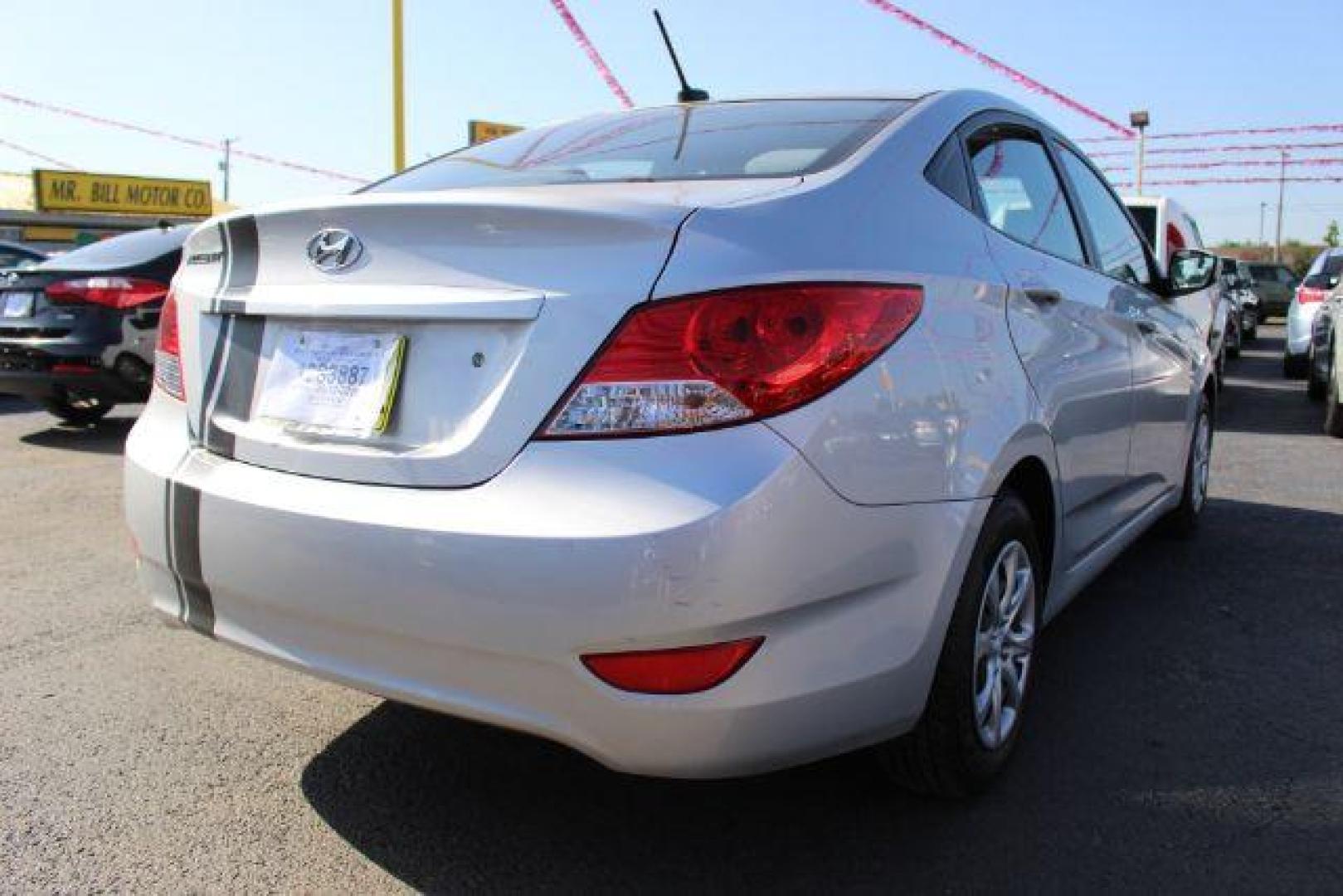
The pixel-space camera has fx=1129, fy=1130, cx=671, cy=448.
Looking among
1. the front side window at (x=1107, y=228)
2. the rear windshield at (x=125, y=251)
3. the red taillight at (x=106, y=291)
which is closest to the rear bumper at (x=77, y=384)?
the red taillight at (x=106, y=291)

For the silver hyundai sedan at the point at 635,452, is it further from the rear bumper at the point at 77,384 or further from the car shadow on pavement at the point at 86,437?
the car shadow on pavement at the point at 86,437

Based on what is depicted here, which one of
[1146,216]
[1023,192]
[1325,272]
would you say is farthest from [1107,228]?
[1325,272]

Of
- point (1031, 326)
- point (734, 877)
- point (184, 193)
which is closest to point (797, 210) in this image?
point (1031, 326)

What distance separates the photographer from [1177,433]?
439cm

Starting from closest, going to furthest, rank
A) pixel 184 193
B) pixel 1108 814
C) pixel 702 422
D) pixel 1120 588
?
pixel 702 422 → pixel 1108 814 → pixel 1120 588 → pixel 184 193

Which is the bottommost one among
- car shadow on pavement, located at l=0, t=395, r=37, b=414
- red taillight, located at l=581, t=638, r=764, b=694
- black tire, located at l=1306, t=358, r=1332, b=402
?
car shadow on pavement, located at l=0, t=395, r=37, b=414

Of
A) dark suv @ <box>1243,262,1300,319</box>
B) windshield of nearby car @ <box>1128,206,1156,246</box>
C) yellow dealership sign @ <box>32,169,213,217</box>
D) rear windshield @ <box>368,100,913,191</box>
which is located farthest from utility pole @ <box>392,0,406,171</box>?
yellow dealership sign @ <box>32,169,213,217</box>

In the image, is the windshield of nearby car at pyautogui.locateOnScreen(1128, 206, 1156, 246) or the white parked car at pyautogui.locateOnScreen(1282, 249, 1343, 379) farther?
the white parked car at pyautogui.locateOnScreen(1282, 249, 1343, 379)

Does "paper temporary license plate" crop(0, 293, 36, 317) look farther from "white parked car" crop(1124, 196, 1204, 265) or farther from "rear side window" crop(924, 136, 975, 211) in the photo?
"white parked car" crop(1124, 196, 1204, 265)

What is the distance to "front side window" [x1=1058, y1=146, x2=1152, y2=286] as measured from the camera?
12.2ft

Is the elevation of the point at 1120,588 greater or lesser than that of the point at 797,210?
lesser

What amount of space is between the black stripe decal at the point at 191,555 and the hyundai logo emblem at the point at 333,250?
1.74ft

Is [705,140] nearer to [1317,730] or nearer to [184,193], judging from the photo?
[1317,730]

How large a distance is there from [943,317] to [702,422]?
2.21 feet
